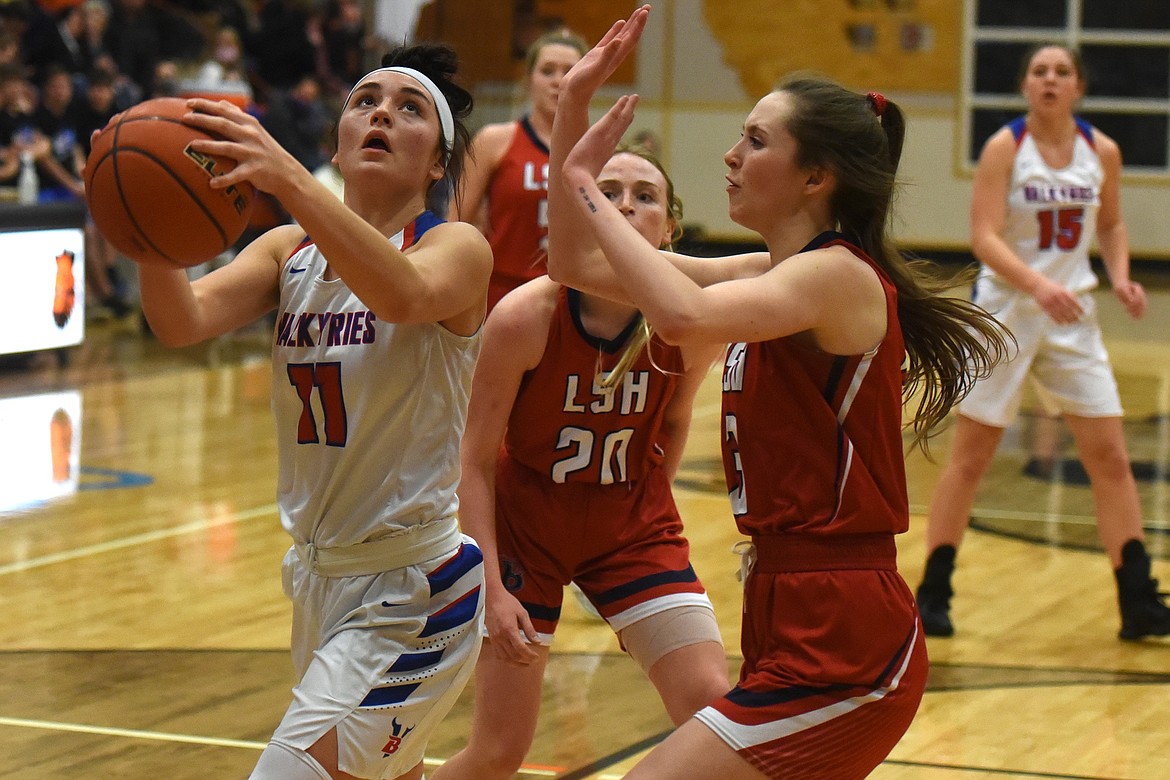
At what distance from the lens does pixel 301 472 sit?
298 cm

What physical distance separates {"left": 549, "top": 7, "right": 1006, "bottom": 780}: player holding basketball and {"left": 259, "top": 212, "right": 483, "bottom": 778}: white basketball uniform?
46cm

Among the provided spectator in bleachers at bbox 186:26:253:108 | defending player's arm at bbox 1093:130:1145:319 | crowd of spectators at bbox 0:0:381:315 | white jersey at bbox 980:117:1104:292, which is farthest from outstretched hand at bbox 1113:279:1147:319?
spectator in bleachers at bbox 186:26:253:108

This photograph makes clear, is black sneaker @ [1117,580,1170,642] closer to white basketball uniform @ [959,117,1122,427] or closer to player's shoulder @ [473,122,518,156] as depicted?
white basketball uniform @ [959,117,1122,427]

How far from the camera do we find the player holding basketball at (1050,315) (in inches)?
224

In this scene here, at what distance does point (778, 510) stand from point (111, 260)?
1211 centimetres

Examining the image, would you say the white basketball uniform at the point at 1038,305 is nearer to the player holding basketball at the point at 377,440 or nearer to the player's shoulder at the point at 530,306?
the player's shoulder at the point at 530,306

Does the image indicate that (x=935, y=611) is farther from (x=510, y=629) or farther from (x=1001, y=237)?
(x=510, y=629)

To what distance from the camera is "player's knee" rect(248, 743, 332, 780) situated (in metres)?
2.70

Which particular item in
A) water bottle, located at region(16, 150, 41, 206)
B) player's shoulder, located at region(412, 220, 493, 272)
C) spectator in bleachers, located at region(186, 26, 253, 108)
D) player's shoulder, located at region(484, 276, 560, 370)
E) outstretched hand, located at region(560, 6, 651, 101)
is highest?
outstretched hand, located at region(560, 6, 651, 101)

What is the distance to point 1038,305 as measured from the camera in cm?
575

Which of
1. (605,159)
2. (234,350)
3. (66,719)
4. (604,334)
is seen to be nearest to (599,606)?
(604,334)

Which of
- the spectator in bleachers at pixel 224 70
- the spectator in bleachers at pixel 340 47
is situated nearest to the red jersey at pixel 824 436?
the spectator in bleachers at pixel 224 70

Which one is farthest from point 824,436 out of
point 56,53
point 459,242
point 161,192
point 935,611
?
point 56,53

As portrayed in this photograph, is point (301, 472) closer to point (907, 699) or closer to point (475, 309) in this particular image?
point (475, 309)
